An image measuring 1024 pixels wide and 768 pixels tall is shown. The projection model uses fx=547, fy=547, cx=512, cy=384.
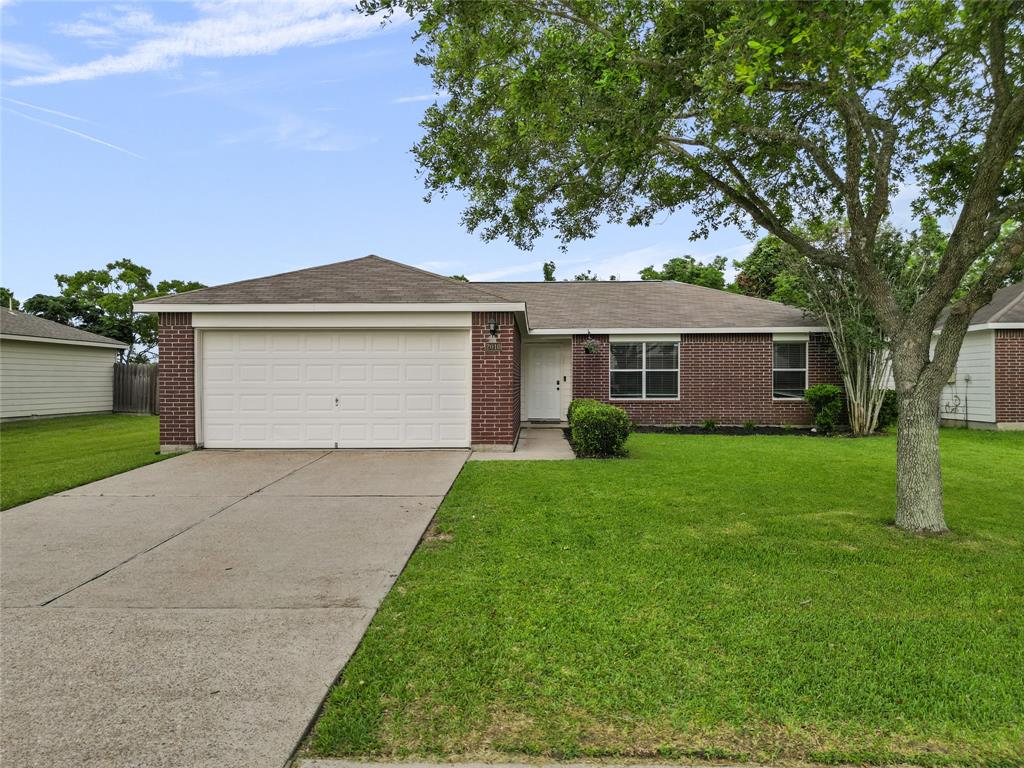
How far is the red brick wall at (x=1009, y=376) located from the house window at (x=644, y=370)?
769 centimetres

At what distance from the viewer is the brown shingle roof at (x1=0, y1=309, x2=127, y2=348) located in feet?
51.4

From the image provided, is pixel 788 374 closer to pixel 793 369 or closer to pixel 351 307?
pixel 793 369

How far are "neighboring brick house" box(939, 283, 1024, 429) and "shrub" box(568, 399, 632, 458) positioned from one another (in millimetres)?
9524

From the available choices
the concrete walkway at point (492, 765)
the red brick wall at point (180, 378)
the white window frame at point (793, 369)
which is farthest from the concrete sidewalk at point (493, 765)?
the white window frame at point (793, 369)

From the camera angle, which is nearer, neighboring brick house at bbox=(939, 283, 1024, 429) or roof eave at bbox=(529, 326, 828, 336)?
neighboring brick house at bbox=(939, 283, 1024, 429)

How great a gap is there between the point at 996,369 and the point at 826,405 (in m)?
4.40

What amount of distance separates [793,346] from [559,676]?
13748 mm

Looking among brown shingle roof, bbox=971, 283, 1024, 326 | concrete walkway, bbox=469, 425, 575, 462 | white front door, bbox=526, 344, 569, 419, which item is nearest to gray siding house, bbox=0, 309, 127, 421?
white front door, bbox=526, 344, 569, 419

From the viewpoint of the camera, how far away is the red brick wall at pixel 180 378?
10125 mm

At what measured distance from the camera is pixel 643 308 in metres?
15.7

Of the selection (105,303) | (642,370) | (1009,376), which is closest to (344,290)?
(642,370)

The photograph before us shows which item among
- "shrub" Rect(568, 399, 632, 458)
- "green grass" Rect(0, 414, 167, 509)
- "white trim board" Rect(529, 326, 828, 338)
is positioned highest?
"white trim board" Rect(529, 326, 828, 338)

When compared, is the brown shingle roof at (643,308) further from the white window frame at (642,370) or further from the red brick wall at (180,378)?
the red brick wall at (180,378)

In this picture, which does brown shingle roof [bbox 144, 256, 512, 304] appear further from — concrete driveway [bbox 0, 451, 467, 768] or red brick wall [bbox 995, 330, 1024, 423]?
red brick wall [bbox 995, 330, 1024, 423]
